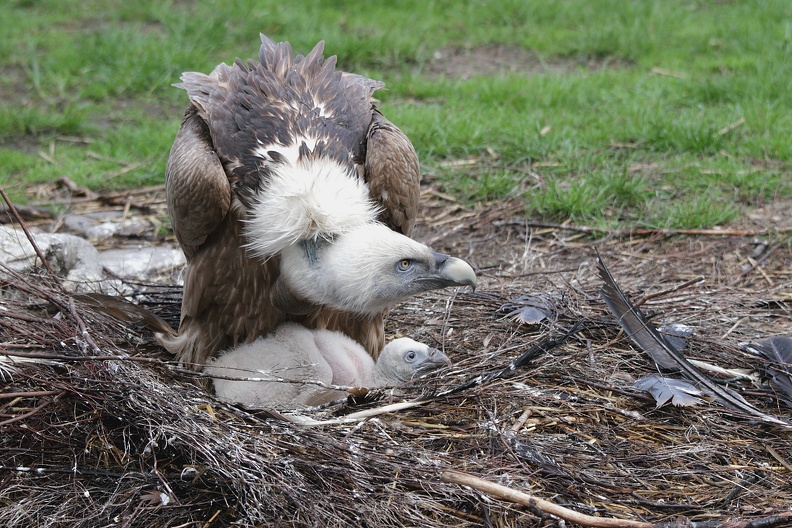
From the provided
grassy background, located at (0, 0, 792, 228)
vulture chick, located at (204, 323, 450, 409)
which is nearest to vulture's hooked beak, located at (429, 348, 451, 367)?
vulture chick, located at (204, 323, 450, 409)

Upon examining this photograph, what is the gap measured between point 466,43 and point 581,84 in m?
1.64

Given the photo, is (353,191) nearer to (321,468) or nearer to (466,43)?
(321,468)

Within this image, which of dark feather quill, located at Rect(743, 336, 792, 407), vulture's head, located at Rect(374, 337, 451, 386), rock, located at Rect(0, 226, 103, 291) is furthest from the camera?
rock, located at Rect(0, 226, 103, 291)

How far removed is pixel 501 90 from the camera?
7.77 meters

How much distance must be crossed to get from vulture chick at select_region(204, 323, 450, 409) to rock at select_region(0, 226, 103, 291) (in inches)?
40.2

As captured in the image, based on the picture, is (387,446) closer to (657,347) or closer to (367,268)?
(367,268)

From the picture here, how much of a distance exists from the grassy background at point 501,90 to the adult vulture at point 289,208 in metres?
2.16

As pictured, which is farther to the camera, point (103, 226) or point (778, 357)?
point (103, 226)

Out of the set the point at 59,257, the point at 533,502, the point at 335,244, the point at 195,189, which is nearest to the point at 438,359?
the point at 335,244

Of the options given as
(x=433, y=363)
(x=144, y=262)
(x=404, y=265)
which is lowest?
(x=144, y=262)

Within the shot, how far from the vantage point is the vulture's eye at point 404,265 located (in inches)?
153

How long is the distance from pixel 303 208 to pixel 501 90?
4354 millimetres

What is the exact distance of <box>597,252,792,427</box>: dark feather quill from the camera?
12.7 ft

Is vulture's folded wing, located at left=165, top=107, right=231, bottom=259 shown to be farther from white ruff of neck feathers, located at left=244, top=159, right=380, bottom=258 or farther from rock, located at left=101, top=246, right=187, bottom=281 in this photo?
rock, located at left=101, top=246, right=187, bottom=281
